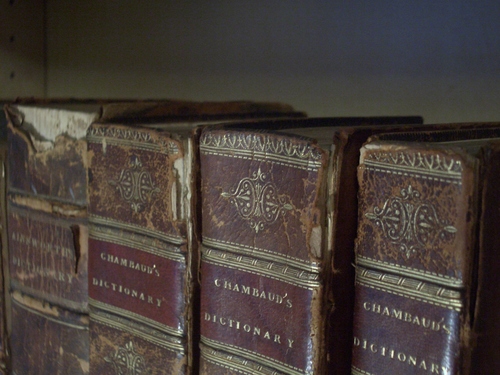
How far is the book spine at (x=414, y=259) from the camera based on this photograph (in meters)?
0.48

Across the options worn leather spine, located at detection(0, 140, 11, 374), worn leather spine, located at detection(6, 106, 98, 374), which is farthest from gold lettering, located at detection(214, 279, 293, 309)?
worn leather spine, located at detection(0, 140, 11, 374)

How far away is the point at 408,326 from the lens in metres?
0.52

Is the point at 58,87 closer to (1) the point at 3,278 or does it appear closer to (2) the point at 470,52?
(1) the point at 3,278

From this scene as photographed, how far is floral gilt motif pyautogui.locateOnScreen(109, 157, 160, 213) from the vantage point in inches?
26.9

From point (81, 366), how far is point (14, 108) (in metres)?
0.33

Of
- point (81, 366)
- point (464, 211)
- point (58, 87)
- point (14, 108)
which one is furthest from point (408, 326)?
point (58, 87)

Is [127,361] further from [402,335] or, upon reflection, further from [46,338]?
[402,335]

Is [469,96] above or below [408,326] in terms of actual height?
above

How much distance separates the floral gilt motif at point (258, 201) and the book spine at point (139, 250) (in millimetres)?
70

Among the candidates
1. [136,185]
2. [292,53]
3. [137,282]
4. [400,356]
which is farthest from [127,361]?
[292,53]

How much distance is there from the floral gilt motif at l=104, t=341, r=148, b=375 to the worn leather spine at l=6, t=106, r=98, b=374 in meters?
0.07

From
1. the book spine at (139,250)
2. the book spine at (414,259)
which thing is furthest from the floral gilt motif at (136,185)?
the book spine at (414,259)

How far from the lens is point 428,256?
0.50 m

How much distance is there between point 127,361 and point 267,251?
24 cm
